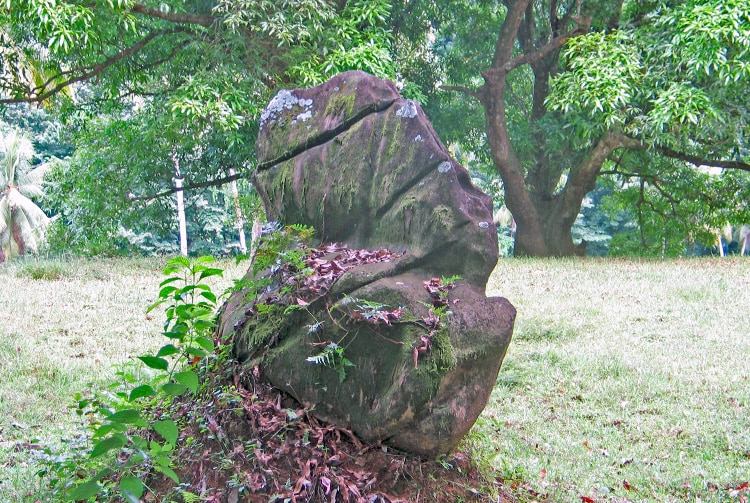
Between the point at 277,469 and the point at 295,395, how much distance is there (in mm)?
393

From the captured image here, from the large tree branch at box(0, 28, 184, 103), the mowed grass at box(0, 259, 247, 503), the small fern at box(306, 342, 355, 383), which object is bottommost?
the mowed grass at box(0, 259, 247, 503)

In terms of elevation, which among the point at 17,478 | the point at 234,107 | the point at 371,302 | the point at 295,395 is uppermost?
the point at 234,107

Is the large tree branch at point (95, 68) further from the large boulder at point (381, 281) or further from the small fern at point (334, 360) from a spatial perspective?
the small fern at point (334, 360)

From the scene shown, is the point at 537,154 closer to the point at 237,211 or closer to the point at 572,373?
the point at 572,373

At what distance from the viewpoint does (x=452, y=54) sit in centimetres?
1543

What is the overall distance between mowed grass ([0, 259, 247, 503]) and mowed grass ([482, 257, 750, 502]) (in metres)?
2.97

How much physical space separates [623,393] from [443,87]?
8915mm

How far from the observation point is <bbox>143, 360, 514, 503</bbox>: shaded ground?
3.49 meters

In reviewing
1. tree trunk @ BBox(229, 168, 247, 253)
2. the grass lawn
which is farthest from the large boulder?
tree trunk @ BBox(229, 168, 247, 253)

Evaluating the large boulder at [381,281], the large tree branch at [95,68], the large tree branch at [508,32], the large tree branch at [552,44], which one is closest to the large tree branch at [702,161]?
the large tree branch at [552,44]

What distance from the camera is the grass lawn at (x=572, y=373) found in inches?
194

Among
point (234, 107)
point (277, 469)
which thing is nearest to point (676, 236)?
point (234, 107)

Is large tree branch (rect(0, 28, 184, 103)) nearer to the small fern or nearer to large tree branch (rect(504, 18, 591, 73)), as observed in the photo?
large tree branch (rect(504, 18, 591, 73))

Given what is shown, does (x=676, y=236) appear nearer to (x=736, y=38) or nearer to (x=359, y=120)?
(x=736, y=38)
